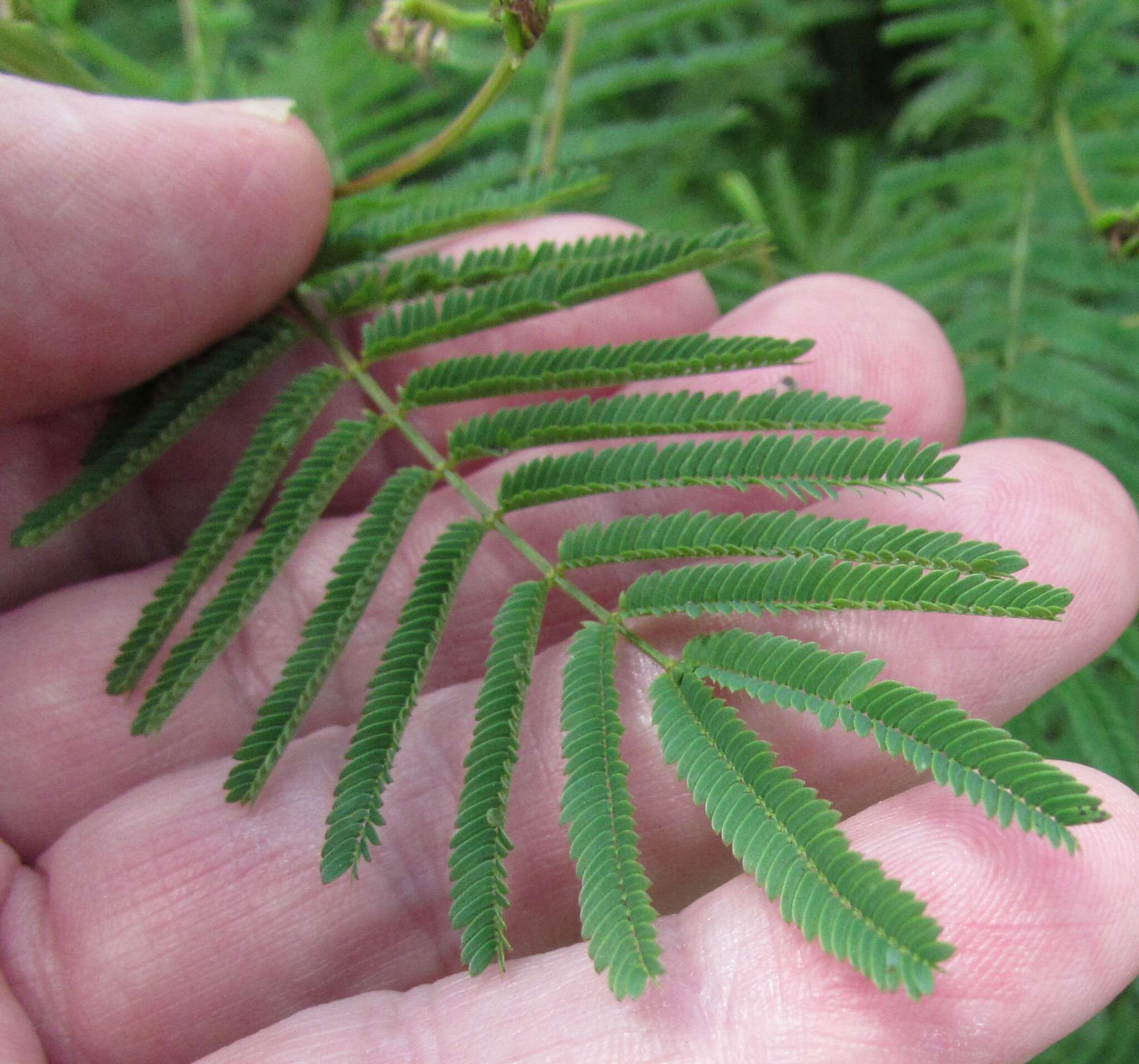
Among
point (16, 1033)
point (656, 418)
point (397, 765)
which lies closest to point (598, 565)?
point (656, 418)

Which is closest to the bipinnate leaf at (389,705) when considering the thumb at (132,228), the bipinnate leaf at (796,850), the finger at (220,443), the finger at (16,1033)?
the bipinnate leaf at (796,850)

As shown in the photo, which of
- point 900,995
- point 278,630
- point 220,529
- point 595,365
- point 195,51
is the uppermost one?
point 195,51

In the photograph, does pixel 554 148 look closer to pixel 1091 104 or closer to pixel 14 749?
pixel 1091 104

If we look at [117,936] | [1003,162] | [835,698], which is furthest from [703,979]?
[1003,162]

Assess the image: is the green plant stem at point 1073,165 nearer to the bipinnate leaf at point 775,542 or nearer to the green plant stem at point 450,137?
the bipinnate leaf at point 775,542

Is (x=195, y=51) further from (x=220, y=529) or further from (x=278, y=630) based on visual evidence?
(x=278, y=630)
